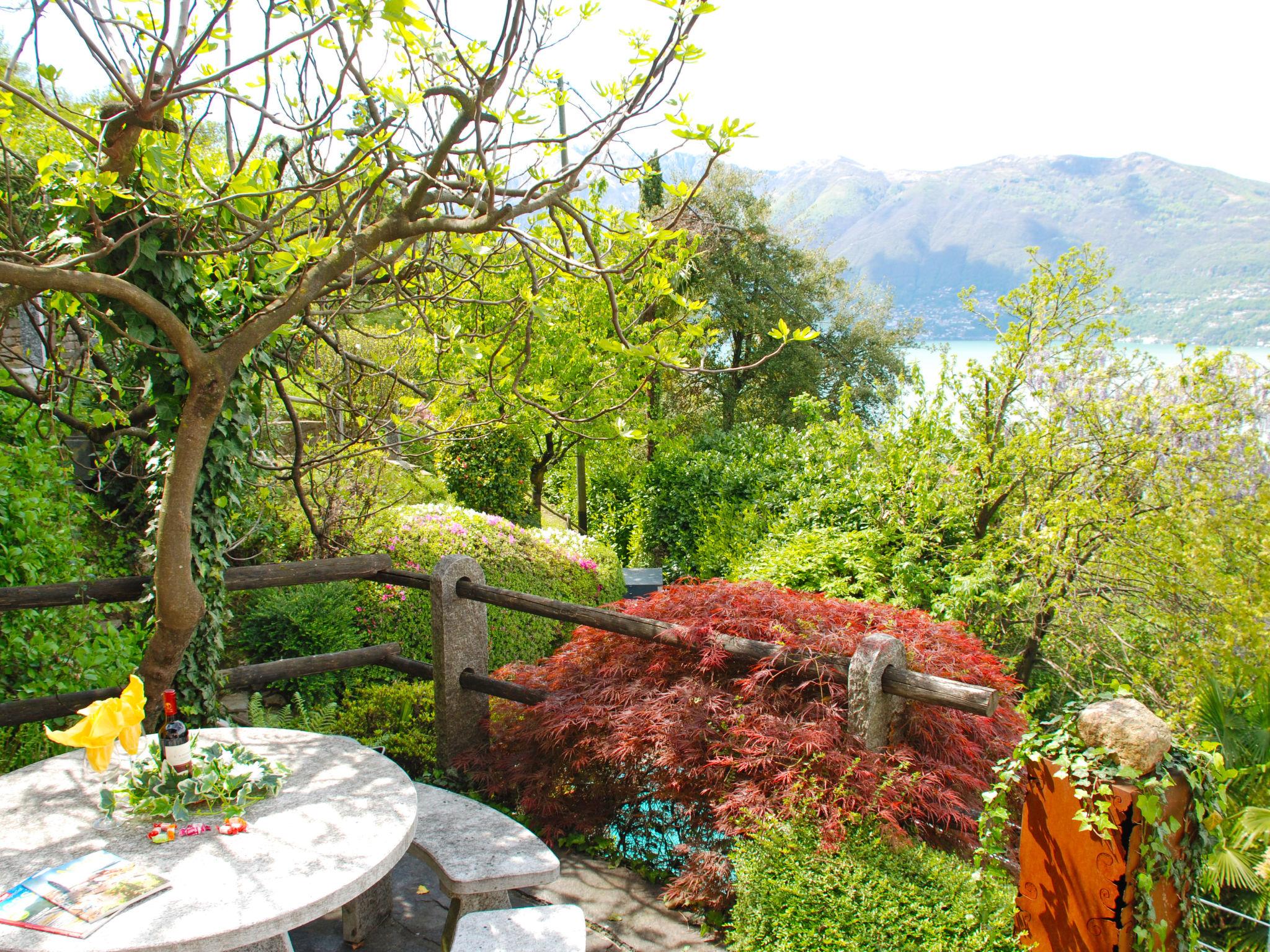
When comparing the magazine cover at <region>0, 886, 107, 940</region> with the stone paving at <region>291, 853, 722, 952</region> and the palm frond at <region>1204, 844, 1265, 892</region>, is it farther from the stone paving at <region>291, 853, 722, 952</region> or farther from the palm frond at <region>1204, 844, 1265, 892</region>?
the palm frond at <region>1204, 844, 1265, 892</region>

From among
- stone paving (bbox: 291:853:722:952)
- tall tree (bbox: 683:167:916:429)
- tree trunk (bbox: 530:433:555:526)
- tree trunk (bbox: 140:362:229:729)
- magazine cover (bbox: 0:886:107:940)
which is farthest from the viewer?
tall tree (bbox: 683:167:916:429)

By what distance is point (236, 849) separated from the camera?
2053 millimetres

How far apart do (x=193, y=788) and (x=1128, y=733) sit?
250 centimetres

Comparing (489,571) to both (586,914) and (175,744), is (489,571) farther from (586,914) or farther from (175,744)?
(175,744)

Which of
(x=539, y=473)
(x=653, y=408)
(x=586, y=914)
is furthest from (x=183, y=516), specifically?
(x=653, y=408)

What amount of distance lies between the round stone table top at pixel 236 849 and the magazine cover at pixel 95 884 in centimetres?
3

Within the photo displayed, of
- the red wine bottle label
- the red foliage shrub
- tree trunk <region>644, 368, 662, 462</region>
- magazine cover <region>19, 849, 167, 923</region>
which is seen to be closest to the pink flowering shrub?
the red foliage shrub

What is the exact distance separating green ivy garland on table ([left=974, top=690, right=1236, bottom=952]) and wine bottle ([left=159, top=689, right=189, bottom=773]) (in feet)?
7.39

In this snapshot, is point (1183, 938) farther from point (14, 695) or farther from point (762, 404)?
point (762, 404)

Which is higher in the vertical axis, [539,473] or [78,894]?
[78,894]

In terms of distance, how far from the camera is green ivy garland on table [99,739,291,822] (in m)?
2.21

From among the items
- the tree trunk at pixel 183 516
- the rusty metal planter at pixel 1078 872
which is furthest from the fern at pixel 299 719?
the rusty metal planter at pixel 1078 872

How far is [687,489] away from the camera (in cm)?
1198

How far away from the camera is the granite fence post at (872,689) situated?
271 cm
